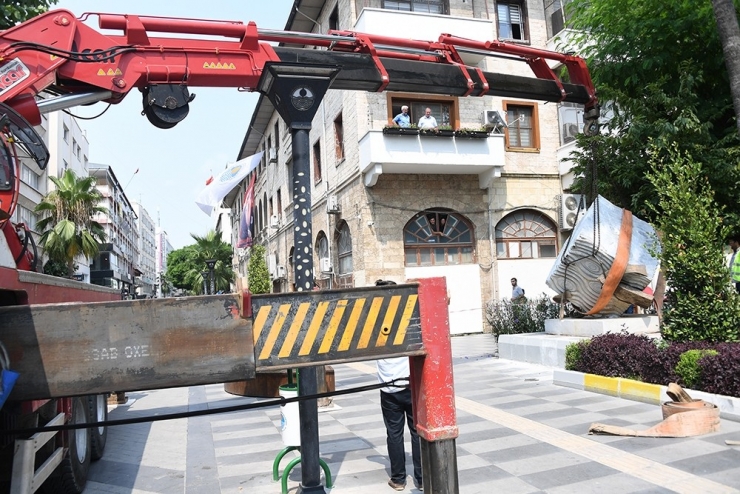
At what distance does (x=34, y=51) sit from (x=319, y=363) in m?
4.68

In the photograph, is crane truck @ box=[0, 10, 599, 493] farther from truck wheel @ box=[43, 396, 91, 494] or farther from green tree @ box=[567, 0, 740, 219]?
green tree @ box=[567, 0, 740, 219]

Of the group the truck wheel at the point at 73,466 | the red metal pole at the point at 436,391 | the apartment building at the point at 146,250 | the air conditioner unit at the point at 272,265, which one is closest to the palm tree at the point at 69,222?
the air conditioner unit at the point at 272,265

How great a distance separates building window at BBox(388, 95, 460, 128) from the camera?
1884 cm

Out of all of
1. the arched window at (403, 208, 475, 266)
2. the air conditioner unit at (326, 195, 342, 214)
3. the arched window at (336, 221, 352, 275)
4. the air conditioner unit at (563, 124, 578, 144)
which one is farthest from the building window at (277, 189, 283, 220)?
the air conditioner unit at (563, 124, 578, 144)

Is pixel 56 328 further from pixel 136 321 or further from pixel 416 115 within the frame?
pixel 416 115

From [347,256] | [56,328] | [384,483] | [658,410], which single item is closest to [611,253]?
[658,410]

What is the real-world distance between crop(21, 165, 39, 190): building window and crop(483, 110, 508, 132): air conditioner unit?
23112 millimetres

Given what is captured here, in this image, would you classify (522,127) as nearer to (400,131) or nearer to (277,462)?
(400,131)

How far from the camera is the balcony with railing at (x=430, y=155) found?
1731 cm

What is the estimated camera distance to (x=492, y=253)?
19.5 metres

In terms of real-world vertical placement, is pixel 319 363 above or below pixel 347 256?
below

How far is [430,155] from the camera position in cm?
1789

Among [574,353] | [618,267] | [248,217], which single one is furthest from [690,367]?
[248,217]

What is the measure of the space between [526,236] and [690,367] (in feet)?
43.0
